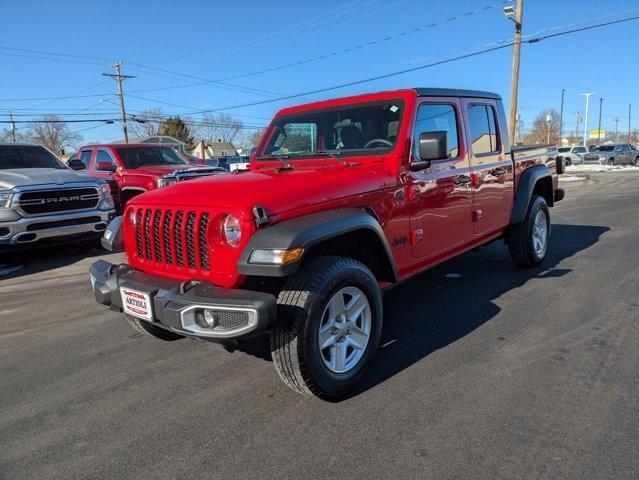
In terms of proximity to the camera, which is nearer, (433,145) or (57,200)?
(433,145)

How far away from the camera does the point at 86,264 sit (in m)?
7.21

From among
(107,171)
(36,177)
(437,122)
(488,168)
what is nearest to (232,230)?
(437,122)

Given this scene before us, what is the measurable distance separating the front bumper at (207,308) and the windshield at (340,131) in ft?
5.84

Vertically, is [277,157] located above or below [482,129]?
below

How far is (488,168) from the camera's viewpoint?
4.86m

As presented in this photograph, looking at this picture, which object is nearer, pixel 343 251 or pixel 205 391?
pixel 205 391

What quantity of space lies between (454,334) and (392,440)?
1.58 metres

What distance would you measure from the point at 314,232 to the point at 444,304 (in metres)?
2.40

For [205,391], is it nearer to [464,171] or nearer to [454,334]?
[454,334]

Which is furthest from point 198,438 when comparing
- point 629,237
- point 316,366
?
point 629,237

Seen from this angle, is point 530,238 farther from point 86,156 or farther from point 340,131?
point 86,156

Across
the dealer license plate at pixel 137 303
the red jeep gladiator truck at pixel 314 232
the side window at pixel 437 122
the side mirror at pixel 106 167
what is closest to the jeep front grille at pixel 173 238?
the red jeep gladiator truck at pixel 314 232

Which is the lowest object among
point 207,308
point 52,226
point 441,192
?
point 52,226

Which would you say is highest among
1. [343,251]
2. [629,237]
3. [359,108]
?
[359,108]
